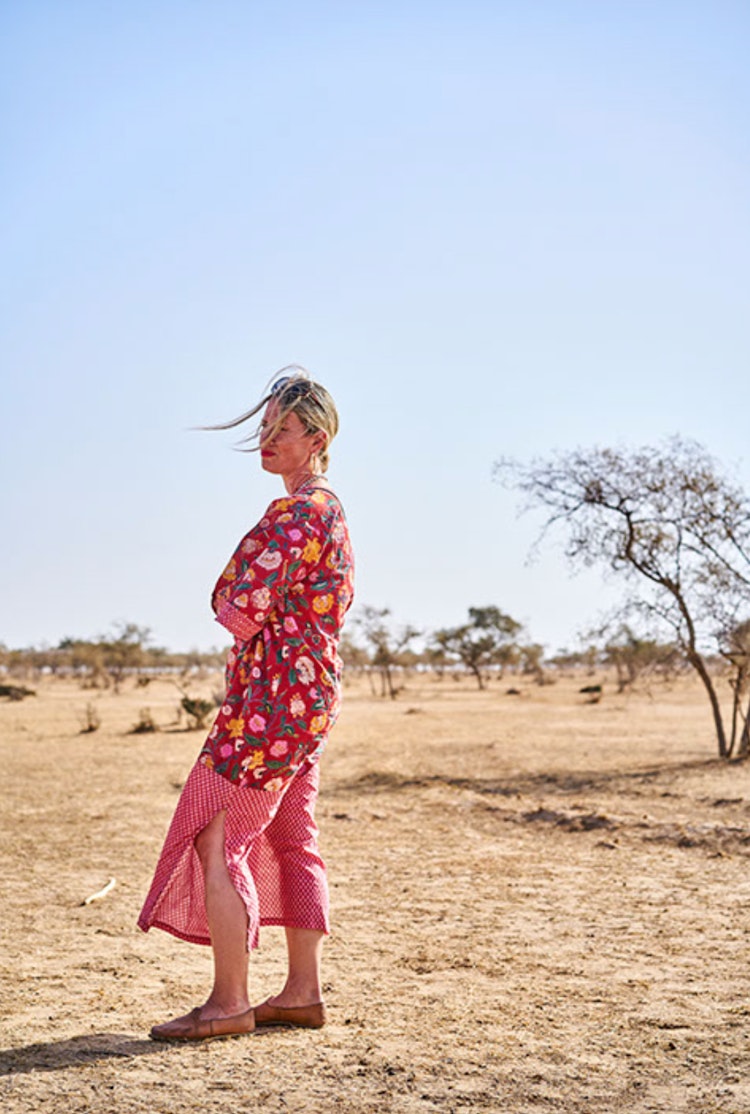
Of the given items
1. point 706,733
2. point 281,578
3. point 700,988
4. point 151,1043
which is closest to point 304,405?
point 281,578

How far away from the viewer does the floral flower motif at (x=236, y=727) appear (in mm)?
3744

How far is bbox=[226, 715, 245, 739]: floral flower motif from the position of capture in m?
3.74

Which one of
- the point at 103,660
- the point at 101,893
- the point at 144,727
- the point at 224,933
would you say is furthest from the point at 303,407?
the point at 103,660

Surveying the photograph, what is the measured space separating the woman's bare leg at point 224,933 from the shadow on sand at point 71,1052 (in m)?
0.23

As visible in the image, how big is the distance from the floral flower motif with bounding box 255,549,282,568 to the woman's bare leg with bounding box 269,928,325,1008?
1.23 metres

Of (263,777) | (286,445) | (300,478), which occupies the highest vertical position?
(286,445)

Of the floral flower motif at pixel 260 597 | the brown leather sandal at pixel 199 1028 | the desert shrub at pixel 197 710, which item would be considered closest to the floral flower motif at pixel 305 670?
the floral flower motif at pixel 260 597

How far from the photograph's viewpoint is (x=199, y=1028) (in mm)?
3654

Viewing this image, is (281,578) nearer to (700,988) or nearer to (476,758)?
(700,988)

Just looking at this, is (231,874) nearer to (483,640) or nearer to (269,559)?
(269,559)

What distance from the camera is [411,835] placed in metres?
9.40

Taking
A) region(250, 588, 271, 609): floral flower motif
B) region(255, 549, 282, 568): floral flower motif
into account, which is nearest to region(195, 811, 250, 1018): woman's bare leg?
region(250, 588, 271, 609): floral flower motif

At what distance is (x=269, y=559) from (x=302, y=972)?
4.55ft

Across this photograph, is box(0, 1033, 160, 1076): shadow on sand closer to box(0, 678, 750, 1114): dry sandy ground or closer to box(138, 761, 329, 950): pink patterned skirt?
box(0, 678, 750, 1114): dry sandy ground
